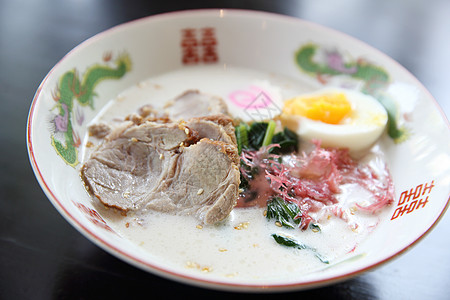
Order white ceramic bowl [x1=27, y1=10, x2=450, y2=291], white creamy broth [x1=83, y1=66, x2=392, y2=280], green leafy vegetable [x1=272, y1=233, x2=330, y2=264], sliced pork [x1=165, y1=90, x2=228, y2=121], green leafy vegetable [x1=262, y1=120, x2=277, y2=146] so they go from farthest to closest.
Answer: sliced pork [x1=165, y1=90, x2=228, y2=121] < green leafy vegetable [x1=262, y1=120, x2=277, y2=146] < green leafy vegetable [x1=272, y1=233, x2=330, y2=264] < white creamy broth [x1=83, y1=66, x2=392, y2=280] < white ceramic bowl [x1=27, y1=10, x2=450, y2=291]

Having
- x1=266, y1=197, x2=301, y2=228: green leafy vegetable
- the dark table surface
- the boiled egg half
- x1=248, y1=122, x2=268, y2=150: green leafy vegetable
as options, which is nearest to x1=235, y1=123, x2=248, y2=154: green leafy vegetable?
x1=248, y1=122, x2=268, y2=150: green leafy vegetable

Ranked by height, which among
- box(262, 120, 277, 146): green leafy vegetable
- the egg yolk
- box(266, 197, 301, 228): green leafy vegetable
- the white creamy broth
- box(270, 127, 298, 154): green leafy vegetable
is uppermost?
the egg yolk

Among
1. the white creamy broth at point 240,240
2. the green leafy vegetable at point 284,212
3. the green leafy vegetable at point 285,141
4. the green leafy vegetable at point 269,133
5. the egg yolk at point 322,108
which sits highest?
the egg yolk at point 322,108

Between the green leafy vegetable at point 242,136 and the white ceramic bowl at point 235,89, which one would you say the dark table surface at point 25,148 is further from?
the green leafy vegetable at point 242,136

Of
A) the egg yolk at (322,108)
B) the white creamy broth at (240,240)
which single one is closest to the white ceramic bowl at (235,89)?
the white creamy broth at (240,240)

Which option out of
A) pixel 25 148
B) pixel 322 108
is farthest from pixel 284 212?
pixel 25 148

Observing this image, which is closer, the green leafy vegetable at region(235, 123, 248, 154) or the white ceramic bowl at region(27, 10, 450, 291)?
the white ceramic bowl at region(27, 10, 450, 291)

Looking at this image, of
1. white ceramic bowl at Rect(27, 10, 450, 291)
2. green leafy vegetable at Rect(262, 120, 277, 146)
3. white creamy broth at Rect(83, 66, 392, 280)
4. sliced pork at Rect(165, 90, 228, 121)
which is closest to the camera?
white ceramic bowl at Rect(27, 10, 450, 291)

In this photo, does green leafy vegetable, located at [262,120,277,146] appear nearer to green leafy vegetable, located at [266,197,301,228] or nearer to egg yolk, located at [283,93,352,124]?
egg yolk, located at [283,93,352,124]

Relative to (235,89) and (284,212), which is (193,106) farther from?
(284,212)
